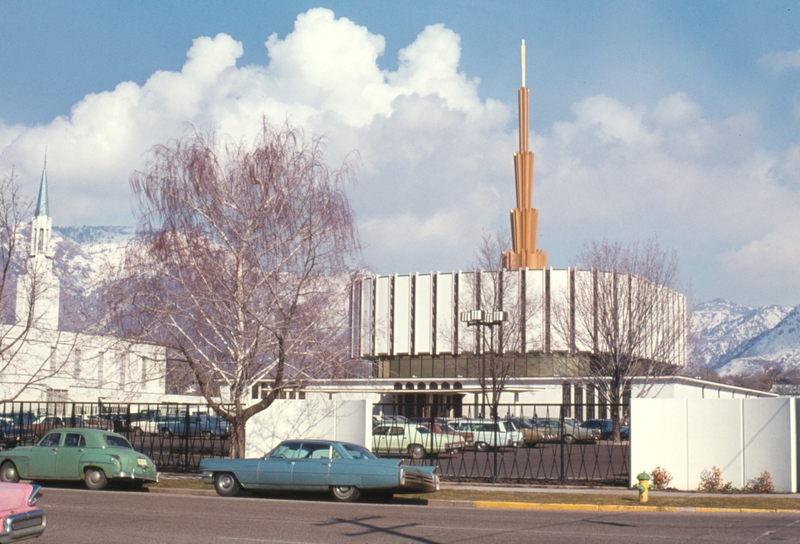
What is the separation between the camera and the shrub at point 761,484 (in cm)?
2320

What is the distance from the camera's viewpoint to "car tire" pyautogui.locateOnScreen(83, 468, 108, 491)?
74.6ft

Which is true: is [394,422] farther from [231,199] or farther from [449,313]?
[449,313]

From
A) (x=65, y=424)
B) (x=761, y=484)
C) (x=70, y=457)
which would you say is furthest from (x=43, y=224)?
(x=761, y=484)

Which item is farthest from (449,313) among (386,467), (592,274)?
(386,467)

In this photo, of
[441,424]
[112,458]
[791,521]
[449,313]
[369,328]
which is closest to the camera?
[791,521]

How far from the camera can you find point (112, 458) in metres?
22.6

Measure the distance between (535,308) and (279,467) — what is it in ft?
146

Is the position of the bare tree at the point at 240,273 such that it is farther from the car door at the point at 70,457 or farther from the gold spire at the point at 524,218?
the gold spire at the point at 524,218

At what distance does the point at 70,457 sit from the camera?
2297 centimetres

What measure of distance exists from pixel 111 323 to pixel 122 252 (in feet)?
7.13

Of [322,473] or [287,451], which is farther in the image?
[287,451]

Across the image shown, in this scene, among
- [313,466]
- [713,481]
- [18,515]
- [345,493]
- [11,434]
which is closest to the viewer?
[18,515]

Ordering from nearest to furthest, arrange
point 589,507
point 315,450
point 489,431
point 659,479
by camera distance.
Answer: point 589,507 → point 315,450 → point 659,479 → point 489,431

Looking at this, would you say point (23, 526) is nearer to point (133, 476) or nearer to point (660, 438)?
point (133, 476)
